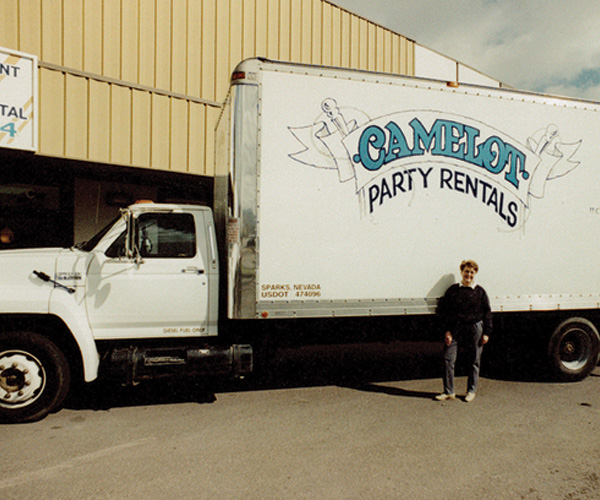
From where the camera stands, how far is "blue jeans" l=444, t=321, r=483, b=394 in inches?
215

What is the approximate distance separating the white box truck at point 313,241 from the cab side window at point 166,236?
0.01m

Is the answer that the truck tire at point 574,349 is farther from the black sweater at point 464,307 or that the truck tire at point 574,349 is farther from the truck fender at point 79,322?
the truck fender at point 79,322

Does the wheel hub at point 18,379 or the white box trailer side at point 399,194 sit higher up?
the white box trailer side at point 399,194

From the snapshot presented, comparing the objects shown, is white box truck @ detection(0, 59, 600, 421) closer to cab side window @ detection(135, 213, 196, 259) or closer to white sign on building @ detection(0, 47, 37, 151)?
cab side window @ detection(135, 213, 196, 259)

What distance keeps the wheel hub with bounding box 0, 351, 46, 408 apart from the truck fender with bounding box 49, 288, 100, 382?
1.43 feet

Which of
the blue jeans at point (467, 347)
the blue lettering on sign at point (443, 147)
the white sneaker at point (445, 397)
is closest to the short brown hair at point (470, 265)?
the blue jeans at point (467, 347)

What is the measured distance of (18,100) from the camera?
27.2ft

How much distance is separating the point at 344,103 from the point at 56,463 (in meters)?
4.26

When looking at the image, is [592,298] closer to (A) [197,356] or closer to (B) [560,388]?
(B) [560,388]

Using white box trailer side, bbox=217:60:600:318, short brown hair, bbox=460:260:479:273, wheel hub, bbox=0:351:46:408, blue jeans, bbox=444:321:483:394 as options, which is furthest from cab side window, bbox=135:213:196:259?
blue jeans, bbox=444:321:483:394

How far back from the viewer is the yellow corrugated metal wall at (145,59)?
865 cm

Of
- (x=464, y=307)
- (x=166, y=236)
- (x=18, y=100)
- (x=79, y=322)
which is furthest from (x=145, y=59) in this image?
(x=464, y=307)

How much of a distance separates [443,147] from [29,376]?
16.1 ft

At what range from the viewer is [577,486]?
11.6 feet
